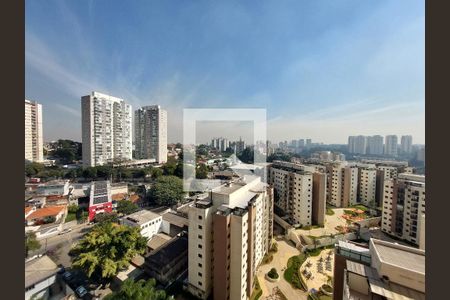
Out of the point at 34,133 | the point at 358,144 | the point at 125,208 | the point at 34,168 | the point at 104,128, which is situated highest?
the point at 104,128

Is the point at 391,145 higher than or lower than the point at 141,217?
higher

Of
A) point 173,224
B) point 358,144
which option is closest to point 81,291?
point 173,224

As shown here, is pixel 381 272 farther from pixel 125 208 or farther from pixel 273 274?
pixel 125 208

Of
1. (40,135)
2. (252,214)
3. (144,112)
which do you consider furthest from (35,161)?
(252,214)

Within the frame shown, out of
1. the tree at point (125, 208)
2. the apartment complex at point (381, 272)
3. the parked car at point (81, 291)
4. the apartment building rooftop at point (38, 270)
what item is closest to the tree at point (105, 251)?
the parked car at point (81, 291)

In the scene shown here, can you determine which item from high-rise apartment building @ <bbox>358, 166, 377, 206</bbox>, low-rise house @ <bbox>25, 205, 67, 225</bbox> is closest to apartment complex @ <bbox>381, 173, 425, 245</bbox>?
high-rise apartment building @ <bbox>358, 166, 377, 206</bbox>

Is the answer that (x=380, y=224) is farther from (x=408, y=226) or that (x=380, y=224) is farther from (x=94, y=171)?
(x=94, y=171)

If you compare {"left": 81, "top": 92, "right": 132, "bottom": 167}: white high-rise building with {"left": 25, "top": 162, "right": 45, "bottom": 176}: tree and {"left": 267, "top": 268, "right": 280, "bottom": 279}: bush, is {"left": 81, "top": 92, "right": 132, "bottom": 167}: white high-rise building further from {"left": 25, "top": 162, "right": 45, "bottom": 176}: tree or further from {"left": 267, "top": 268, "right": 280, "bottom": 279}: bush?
{"left": 267, "top": 268, "right": 280, "bottom": 279}: bush
